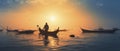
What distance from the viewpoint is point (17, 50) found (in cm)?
3012

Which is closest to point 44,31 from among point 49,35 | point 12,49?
point 49,35

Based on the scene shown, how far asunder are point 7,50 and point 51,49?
4322 mm

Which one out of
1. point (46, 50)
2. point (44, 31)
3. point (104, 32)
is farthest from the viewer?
point (104, 32)

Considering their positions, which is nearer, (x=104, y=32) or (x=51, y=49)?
(x=51, y=49)

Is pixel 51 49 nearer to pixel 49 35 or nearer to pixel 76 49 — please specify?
pixel 76 49

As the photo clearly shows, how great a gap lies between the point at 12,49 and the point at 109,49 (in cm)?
981

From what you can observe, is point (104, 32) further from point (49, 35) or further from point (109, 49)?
point (109, 49)

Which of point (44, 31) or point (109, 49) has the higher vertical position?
point (44, 31)

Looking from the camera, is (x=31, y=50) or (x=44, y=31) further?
(x=44, y=31)

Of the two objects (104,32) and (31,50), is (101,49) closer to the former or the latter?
(31,50)

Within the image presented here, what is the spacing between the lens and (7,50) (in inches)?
1199

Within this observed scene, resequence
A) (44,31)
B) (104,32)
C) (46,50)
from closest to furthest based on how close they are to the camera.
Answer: (46,50) → (44,31) → (104,32)

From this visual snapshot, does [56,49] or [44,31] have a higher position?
[44,31]

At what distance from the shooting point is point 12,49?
3116 cm
